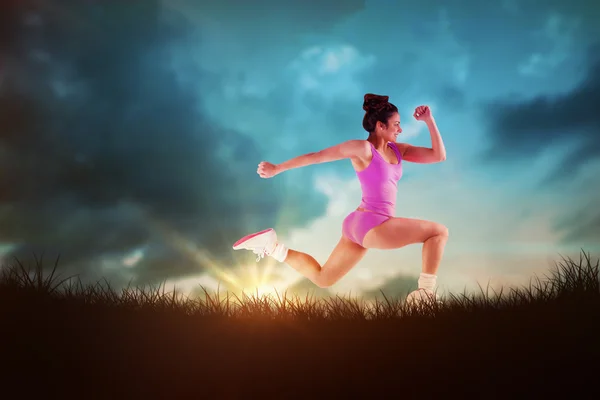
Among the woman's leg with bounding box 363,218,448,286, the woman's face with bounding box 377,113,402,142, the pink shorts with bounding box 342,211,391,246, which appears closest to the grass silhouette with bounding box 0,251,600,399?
the woman's leg with bounding box 363,218,448,286

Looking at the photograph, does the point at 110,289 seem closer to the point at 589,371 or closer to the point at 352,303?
the point at 352,303

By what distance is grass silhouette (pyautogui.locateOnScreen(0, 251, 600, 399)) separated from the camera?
3344 mm

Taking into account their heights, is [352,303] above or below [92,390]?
above

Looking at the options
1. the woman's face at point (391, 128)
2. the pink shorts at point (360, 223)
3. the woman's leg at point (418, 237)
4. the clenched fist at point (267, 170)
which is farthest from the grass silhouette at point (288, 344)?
the woman's face at point (391, 128)

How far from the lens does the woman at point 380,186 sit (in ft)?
17.2

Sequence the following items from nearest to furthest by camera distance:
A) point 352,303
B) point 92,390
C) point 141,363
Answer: point 92,390, point 141,363, point 352,303

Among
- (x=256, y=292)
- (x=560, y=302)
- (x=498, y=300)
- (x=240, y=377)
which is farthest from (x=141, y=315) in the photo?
(x=560, y=302)

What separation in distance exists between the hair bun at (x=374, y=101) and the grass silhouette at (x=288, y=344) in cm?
193

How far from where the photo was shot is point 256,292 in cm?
498

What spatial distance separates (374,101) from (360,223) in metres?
1.22

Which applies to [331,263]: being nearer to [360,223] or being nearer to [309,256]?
[309,256]

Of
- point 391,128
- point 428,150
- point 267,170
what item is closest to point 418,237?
point 428,150

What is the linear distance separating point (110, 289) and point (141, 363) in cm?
163

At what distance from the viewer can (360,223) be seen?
5.44 m
